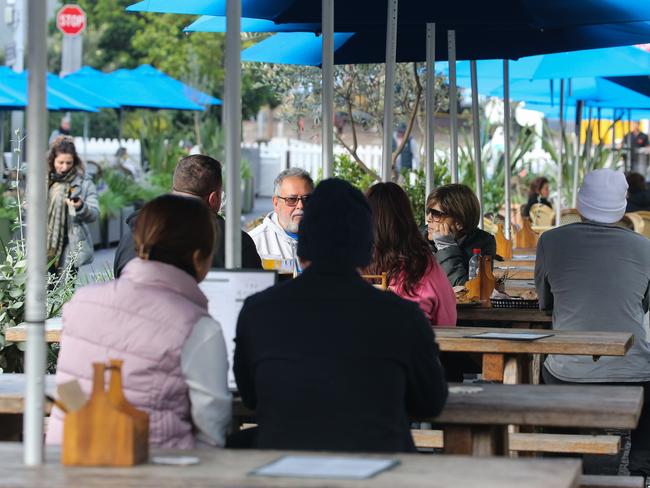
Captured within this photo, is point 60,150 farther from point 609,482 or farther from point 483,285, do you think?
point 609,482

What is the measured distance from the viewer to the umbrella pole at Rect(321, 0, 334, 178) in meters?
6.50

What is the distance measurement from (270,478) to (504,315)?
4.07m

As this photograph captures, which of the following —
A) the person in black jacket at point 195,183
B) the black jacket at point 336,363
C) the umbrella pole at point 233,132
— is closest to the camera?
the black jacket at point 336,363

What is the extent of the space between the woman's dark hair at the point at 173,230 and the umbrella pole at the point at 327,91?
2.53 meters

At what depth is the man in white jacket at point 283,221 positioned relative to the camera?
7.65 m

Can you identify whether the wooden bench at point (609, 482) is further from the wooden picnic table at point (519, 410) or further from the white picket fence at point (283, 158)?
the white picket fence at point (283, 158)

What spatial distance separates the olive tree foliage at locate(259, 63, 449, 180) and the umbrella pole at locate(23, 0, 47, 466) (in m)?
12.5

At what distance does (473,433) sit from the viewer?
14.5 ft

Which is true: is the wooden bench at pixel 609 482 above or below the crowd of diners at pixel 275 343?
below

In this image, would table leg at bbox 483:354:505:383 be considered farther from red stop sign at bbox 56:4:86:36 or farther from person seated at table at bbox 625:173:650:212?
red stop sign at bbox 56:4:86:36

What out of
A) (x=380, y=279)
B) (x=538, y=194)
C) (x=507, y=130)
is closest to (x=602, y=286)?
(x=380, y=279)

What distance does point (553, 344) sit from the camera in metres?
5.45

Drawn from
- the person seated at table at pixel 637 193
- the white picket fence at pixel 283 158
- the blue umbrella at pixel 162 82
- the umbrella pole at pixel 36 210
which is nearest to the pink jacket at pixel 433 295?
the umbrella pole at pixel 36 210

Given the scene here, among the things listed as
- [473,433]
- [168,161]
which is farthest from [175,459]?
[168,161]
